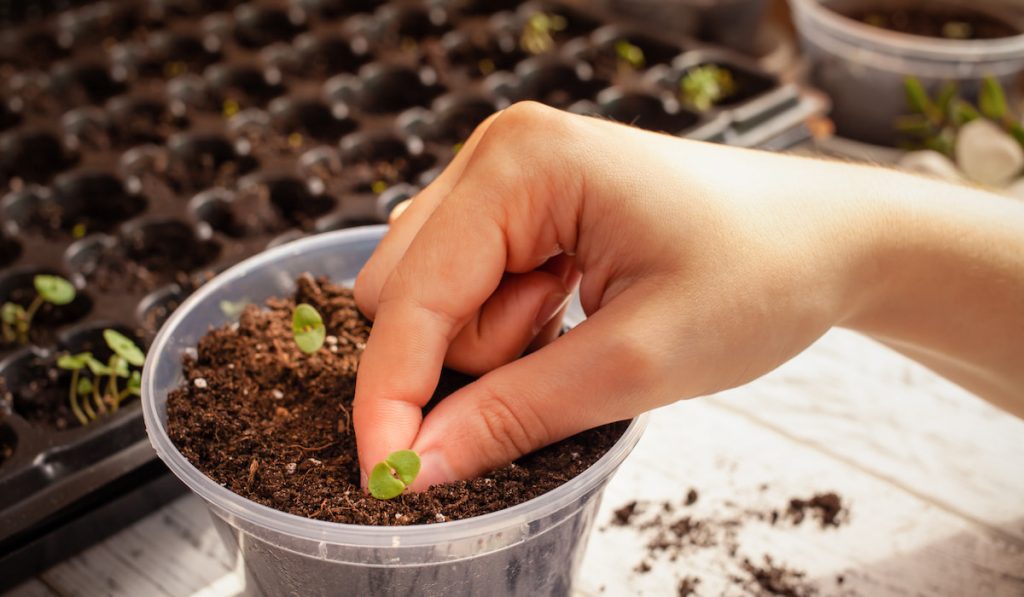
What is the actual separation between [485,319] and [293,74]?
1.03 metres

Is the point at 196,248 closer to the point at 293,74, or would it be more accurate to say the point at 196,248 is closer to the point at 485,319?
the point at 293,74

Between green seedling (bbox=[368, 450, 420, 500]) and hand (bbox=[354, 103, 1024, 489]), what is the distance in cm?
2

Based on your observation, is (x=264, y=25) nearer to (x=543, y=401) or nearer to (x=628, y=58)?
(x=628, y=58)

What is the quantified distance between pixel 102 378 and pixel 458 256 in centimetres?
55

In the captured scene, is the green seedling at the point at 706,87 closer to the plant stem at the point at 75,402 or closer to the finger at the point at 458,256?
the finger at the point at 458,256

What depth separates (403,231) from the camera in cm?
73

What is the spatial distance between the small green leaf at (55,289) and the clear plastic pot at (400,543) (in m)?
0.36

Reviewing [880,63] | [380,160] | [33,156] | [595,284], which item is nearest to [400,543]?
[595,284]

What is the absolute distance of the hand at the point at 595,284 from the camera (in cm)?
60

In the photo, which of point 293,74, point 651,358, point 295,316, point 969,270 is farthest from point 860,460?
point 293,74

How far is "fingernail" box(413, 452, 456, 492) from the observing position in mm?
615

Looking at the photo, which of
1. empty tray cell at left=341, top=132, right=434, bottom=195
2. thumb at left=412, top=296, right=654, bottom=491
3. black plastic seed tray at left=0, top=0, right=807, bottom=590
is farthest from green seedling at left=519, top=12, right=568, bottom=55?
thumb at left=412, top=296, right=654, bottom=491

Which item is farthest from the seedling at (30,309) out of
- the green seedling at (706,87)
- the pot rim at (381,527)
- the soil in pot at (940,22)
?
the soil in pot at (940,22)

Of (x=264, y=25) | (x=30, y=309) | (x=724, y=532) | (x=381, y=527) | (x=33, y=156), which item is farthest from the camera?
(x=264, y=25)
